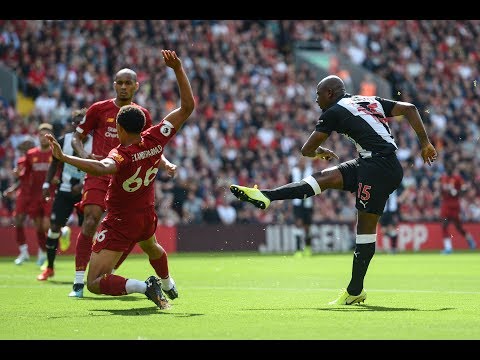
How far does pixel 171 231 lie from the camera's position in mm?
26625

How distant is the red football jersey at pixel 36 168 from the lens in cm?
1983

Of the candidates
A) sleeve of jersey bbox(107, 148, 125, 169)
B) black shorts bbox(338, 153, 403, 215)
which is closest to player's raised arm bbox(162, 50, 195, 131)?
sleeve of jersey bbox(107, 148, 125, 169)

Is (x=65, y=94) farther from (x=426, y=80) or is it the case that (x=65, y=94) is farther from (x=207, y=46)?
(x=426, y=80)

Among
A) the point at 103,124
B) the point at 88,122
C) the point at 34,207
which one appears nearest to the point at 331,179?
the point at 103,124

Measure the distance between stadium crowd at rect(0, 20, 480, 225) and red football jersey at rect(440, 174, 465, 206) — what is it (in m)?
2.72

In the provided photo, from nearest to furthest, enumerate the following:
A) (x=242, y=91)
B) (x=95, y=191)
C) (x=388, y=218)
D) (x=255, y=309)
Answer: (x=255, y=309)
(x=95, y=191)
(x=388, y=218)
(x=242, y=91)

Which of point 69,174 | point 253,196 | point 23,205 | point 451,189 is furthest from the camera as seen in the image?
point 451,189

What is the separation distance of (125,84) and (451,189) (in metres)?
18.3

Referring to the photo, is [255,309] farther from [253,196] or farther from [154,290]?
[253,196]

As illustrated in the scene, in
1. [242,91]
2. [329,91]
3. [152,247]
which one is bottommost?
[152,247]

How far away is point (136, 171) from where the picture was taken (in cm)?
979

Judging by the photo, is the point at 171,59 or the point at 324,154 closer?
the point at 171,59

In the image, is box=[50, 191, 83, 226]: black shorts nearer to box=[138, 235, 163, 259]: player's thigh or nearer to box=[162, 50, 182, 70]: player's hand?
box=[138, 235, 163, 259]: player's thigh
